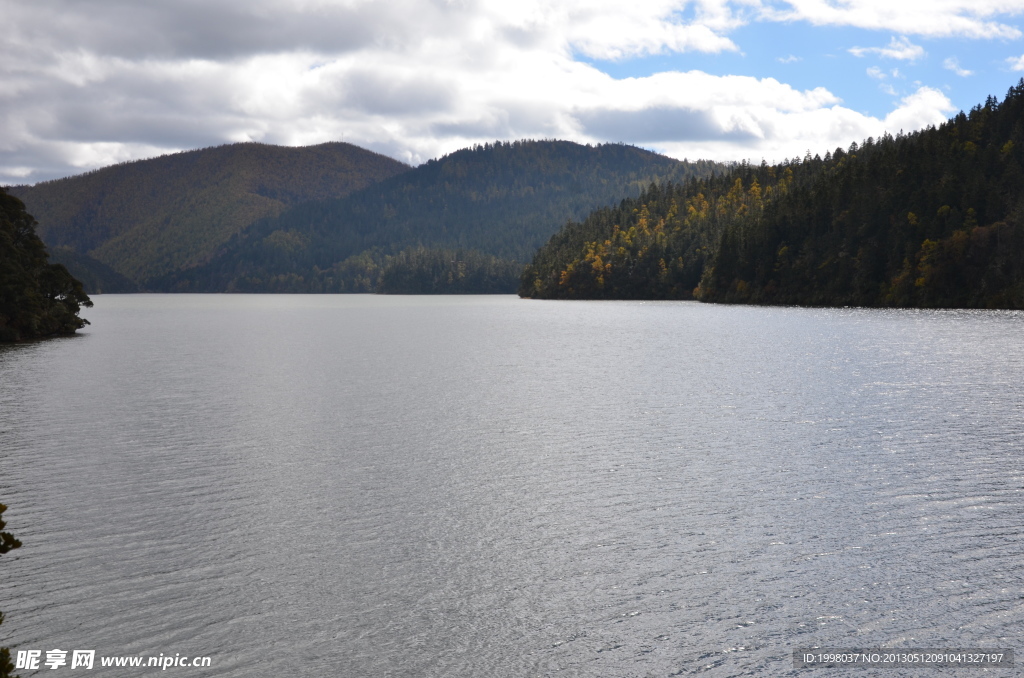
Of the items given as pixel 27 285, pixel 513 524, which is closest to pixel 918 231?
pixel 27 285

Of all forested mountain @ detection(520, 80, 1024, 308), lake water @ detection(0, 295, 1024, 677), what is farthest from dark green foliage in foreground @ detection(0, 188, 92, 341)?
forested mountain @ detection(520, 80, 1024, 308)

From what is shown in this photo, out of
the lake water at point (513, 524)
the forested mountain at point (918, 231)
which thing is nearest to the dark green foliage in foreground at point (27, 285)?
the lake water at point (513, 524)

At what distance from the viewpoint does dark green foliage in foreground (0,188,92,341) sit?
276 ft

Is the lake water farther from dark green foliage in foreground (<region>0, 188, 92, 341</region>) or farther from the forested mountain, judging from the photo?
the forested mountain

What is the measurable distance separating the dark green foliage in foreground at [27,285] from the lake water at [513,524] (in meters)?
40.6

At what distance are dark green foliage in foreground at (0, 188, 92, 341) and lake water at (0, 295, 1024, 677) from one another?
40.6 m

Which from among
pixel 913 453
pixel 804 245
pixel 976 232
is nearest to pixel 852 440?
pixel 913 453

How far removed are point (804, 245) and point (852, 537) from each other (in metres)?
180

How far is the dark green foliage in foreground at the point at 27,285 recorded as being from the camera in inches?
3310

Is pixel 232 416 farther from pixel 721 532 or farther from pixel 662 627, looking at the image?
pixel 662 627

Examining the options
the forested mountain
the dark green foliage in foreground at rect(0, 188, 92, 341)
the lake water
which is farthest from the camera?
the forested mountain

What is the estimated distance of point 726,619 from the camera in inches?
608

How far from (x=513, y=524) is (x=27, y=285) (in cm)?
8158

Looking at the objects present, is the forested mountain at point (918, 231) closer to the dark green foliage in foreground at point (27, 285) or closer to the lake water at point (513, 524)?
the lake water at point (513, 524)
